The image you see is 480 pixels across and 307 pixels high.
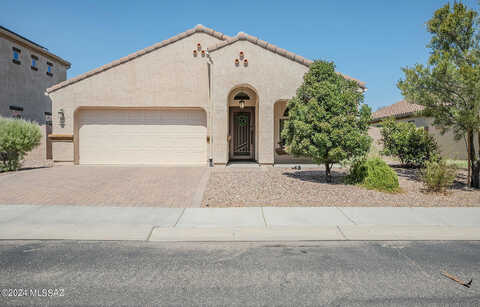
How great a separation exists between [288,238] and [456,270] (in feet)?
7.65

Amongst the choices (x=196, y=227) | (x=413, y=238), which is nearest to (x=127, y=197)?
(x=196, y=227)

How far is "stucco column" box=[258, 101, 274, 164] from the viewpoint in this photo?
474 inches

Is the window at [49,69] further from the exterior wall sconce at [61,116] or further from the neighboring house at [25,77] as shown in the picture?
the exterior wall sconce at [61,116]

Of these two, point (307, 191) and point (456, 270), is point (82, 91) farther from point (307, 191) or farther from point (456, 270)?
point (456, 270)

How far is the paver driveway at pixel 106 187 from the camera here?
7.04 meters

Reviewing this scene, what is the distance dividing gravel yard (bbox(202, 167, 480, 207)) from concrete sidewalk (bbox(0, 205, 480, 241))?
1.76 ft

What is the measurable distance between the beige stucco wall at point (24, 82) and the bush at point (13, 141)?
8.67 metres

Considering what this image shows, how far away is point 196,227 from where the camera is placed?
5.20m

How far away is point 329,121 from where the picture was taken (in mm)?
8531

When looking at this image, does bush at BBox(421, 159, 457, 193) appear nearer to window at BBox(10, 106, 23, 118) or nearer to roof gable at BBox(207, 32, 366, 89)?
roof gable at BBox(207, 32, 366, 89)

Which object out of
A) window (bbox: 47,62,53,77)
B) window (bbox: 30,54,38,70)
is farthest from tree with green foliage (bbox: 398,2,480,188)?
window (bbox: 47,62,53,77)

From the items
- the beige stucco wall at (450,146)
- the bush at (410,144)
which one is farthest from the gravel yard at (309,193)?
the beige stucco wall at (450,146)

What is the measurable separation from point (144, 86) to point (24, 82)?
12549mm

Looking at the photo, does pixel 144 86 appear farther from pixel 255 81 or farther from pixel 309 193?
pixel 309 193
